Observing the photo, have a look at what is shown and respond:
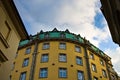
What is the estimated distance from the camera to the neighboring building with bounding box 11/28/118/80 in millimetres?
30672

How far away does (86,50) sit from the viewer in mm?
35875

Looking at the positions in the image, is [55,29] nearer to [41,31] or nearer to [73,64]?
[41,31]

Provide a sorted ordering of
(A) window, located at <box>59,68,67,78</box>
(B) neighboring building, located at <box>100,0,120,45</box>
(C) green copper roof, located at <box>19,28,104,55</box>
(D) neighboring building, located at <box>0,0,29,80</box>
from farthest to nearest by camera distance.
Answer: (C) green copper roof, located at <box>19,28,104,55</box> → (A) window, located at <box>59,68,67,78</box> → (D) neighboring building, located at <box>0,0,29,80</box> → (B) neighboring building, located at <box>100,0,120,45</box>

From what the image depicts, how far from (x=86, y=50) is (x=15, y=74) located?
48.7 ft

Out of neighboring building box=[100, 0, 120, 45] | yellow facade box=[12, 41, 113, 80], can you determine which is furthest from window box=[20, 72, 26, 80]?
neighboring building box=[100, 0, 120, 45]

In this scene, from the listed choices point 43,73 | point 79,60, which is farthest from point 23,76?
point 79,60

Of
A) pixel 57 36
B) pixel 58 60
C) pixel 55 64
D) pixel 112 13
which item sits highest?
pixel 57 36

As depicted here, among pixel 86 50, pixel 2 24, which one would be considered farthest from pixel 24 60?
pixel 2 24

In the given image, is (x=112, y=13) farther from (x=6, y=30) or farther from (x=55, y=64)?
(x=55, y=64)

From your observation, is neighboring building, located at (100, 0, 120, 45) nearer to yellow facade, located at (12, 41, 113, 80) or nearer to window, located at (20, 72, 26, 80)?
yellow facade, located at (12, 41, 113, 80)

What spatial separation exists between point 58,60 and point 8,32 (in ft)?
57.9

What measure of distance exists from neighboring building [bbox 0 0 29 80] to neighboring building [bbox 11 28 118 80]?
14.8m

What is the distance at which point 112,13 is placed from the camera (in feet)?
41.2

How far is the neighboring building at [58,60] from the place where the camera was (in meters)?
30.7
